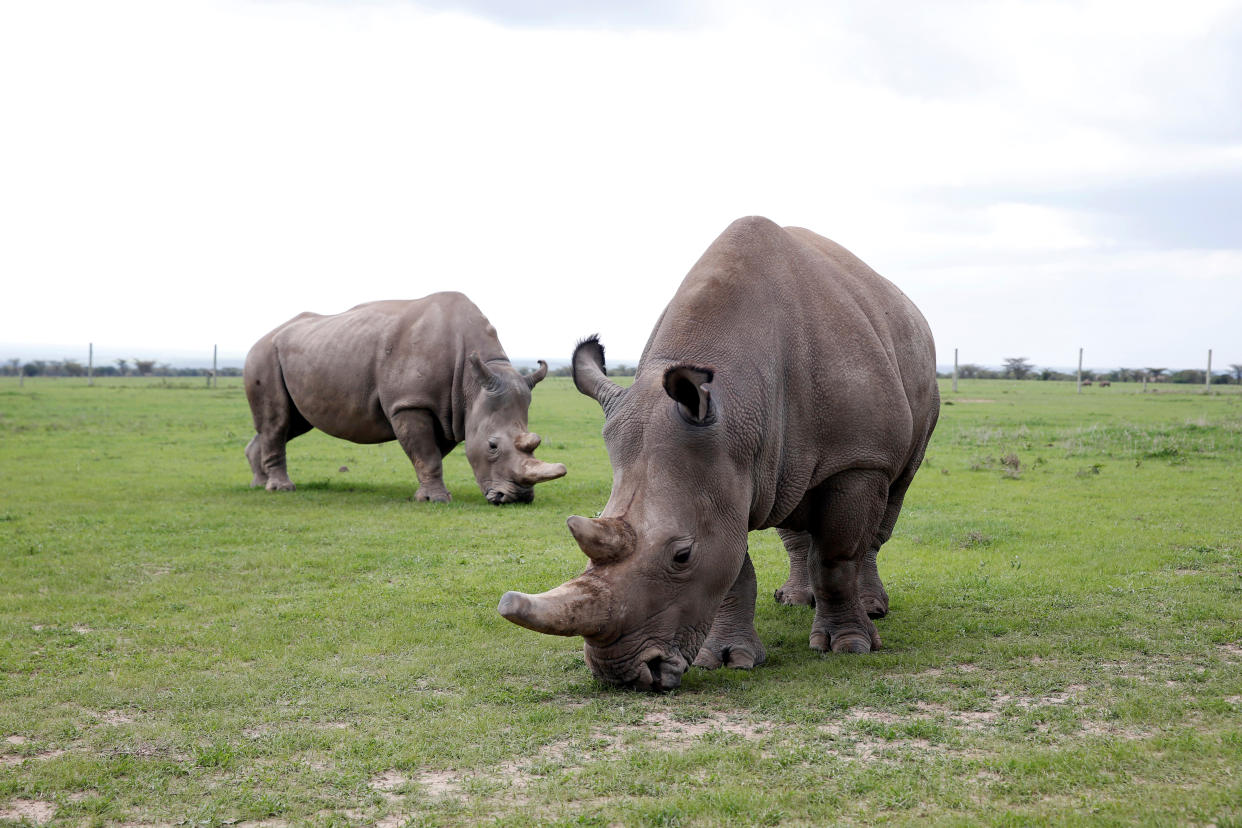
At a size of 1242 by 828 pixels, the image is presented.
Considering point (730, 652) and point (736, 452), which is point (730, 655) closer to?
point (730, 652)

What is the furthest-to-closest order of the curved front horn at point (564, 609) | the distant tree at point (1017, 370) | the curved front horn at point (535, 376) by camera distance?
the distant tree at point (1017, 370)
the curved front horn at point (535, 376)
the curved front horn at point (564, 609)

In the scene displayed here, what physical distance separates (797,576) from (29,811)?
5281mm

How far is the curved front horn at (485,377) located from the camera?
42.6 feet

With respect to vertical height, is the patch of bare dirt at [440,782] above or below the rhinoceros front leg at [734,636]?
below

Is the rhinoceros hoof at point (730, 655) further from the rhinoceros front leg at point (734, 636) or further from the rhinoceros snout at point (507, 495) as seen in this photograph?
the rhinoceros snout at point (507, 495)

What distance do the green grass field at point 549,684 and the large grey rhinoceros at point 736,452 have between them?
0.38 meters

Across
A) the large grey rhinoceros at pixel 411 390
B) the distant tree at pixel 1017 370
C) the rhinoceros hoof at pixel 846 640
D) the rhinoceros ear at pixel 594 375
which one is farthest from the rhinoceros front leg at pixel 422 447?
the distant tree at pixel 1017 370

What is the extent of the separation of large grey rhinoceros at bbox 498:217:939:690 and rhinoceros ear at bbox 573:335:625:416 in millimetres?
13

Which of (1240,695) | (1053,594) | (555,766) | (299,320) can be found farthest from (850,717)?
(299,320)

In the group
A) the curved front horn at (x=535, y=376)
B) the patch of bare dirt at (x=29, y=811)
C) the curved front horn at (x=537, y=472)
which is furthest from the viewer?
the curved front horn at (x=535, y=376)

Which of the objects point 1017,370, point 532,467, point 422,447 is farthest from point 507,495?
point 1017,370

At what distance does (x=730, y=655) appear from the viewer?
6.15 meters

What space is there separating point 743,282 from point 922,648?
238 centimetres

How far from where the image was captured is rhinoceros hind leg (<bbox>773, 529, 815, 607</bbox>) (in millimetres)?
7910
